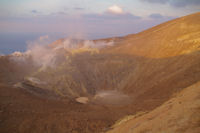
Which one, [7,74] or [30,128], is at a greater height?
[7,74]

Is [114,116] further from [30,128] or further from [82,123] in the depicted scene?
[30,128]

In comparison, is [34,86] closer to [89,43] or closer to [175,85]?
[175,85]

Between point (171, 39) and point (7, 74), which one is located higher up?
point (171, 39)

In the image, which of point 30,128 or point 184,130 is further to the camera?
point 30,128

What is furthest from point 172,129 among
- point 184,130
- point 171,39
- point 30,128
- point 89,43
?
point 89,43

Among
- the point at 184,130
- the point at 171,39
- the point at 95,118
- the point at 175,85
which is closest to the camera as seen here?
the point at 184,130

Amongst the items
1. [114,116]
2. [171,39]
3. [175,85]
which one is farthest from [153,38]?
[114,116]

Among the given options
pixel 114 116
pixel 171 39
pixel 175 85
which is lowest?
pixel 114 116

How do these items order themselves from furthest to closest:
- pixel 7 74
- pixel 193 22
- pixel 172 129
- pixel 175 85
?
pixel 193 22 → pixel 7 74 → pixel 175 85 → pixel 172 129

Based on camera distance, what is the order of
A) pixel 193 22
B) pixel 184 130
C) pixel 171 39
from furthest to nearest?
pixel 193 22 → pixel 171 39 → pixel 184 130
